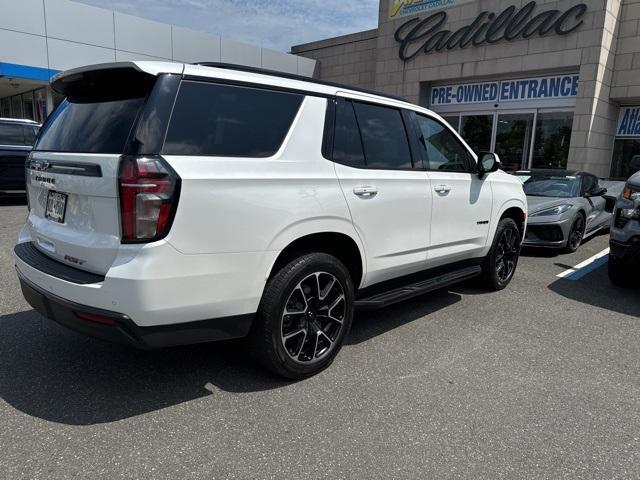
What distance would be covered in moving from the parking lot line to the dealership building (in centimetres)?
738

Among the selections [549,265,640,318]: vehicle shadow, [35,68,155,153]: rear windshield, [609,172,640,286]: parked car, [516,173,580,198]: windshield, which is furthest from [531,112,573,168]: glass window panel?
[35,68,155,153]: rear windshield

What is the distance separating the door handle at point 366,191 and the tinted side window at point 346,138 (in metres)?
0.18

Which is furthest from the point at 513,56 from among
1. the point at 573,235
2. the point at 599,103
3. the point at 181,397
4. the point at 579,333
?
the point at 181,397

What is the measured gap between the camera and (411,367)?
3408 millimetres

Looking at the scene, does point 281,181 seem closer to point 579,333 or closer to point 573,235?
point 579,333

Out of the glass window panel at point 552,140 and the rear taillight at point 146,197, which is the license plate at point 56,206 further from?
the glass window panel at point 552,140

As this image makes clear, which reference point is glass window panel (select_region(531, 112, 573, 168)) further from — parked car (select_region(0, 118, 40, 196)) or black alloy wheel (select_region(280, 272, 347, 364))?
parked car (select_region(0, 118, 40, 196))

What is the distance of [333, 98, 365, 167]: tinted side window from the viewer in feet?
10.9

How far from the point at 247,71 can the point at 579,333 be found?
3.53m

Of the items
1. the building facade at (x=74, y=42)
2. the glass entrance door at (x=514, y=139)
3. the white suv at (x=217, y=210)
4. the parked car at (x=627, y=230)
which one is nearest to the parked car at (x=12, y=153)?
the building facade at (x=74, y=42)

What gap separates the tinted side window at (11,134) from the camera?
34.3 feet

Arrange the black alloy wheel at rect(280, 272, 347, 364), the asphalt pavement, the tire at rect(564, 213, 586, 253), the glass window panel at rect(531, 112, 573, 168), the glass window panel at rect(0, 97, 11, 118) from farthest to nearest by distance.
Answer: the glass window panel at rect(0, 97, 11, 118)
the glass window panel at rect(531, 112, 573, 168)
the tire at rect(564, 213, 586, 253)
the black alloy wheel at rect(280, 272, 347, 364)
the asphalt pavement

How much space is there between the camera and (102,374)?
3137 millimetres

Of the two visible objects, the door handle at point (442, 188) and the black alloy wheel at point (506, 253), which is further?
the black alloy wheel at point (506, 253)
